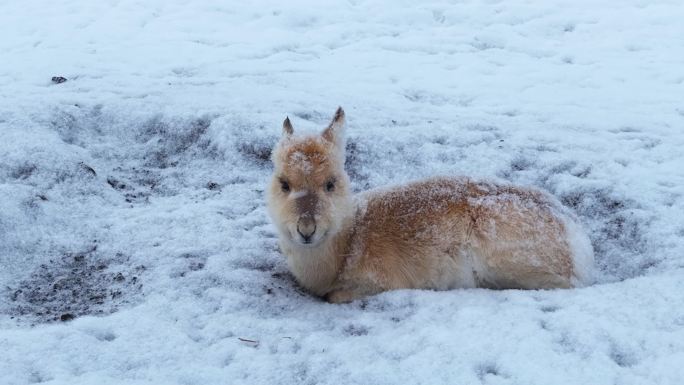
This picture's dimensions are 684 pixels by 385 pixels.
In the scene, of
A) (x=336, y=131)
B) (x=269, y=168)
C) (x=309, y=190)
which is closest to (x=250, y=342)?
(x=309, y=190)

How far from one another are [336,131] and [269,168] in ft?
8.04

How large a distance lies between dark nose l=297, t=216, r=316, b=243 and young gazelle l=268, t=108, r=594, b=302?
0.24 metres

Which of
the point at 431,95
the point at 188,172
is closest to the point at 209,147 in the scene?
the point at 188,172

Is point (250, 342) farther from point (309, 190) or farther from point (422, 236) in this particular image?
point (422, 236)

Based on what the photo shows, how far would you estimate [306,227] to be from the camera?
496 cm

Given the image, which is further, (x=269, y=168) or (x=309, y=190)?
(x=269, y=168)

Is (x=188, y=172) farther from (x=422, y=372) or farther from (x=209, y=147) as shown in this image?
(x=422, y=372)

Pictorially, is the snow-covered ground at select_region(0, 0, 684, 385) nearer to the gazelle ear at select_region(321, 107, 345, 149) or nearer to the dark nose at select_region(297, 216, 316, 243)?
the dark nose at select_region(297, 216, 316, 243)

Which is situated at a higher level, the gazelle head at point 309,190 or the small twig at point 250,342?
the gazelle head at point 309,190

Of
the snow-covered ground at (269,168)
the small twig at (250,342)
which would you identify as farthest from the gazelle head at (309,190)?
the small twig at (250,342)

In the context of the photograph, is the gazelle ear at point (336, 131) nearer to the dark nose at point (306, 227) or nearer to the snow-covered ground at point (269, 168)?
the dark nose at point (306, 227)

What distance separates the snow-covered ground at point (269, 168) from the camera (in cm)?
433

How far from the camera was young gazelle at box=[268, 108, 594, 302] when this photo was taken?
5418 mm

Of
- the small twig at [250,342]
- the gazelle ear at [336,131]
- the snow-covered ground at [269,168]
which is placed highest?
the gazelle ear at [336,131]
